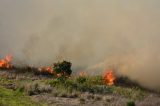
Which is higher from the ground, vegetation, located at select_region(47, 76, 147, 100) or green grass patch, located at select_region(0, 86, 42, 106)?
vegetation, located at select_region(47, 76, 147, 100)

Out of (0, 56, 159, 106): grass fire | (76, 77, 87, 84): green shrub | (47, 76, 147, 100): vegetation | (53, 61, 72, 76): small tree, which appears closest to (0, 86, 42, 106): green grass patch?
(0, 56, 159, 106): grass fire

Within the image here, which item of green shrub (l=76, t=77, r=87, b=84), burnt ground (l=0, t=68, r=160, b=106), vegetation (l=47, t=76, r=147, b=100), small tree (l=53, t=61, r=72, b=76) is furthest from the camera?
small tree (l=53, t=61, r=72, b=76)

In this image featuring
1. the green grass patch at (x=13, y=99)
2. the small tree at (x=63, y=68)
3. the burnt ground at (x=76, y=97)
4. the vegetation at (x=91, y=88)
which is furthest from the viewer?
the small tree at (x=63, y=68)

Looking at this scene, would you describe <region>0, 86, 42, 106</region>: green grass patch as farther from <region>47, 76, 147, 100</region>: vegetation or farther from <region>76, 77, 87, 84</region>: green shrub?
<region>76, 77, 87, 84</region>: green shrub

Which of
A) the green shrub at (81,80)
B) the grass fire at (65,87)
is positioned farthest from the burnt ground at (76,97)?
the green shrub at (81,80)

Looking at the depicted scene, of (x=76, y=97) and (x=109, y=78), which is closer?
(x=76, y=97)

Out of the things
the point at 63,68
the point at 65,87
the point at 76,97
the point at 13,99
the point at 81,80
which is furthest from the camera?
the point at 63,68

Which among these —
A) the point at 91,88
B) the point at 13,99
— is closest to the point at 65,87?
the point at 91,88

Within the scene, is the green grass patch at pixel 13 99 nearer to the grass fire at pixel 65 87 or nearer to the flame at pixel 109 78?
the grass fire at pixel 65 87

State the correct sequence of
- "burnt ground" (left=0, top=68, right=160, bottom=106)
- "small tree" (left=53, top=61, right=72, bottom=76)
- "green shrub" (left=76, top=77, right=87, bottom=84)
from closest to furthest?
"burnt ground" (left=0, top=68, right=160, bottom=106)
"green shrub" (left=76, top=77, right=87, bottom=84)
"small tree" (left=53, top=61, right=72, bottom=76)

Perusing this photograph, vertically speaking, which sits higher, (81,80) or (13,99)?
(81,80)

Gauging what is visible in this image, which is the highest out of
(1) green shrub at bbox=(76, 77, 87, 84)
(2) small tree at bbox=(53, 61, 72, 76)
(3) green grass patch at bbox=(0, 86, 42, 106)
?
(2) small tree at bbox=(53, 61, 72, 76)

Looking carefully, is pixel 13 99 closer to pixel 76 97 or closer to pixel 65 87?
pixel 76 97

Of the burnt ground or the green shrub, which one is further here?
the green shrub
